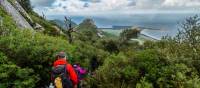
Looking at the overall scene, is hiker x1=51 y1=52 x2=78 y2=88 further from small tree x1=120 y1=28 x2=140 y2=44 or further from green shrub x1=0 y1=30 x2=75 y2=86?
small tree x1=120 y1=28 x2=140 y2=44

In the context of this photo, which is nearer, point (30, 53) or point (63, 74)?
point (63, 74)

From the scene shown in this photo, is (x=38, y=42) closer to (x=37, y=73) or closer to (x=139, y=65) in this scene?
(x=37, y=73)

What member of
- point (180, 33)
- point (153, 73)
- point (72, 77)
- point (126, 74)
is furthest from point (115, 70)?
point (180, 33)

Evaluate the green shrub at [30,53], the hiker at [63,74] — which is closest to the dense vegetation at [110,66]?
the green shrub at [30,53]

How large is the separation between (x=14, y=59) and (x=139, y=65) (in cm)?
533

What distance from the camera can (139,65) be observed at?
59.5ft

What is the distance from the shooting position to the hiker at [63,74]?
48.9 feet

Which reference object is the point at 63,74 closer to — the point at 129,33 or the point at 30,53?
the point at 30,53

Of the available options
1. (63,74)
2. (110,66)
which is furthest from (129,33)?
(63,74)

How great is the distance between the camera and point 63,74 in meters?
14.9

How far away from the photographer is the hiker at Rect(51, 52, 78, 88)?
14.9 meters

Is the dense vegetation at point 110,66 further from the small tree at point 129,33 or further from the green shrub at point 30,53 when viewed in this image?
the small tree at point 129,33

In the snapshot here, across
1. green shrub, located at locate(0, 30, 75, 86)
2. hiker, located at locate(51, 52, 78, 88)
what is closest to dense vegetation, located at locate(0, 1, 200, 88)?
green shrub, located at locate(0, 30, 75, 86)

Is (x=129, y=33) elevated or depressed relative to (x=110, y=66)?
depressed
